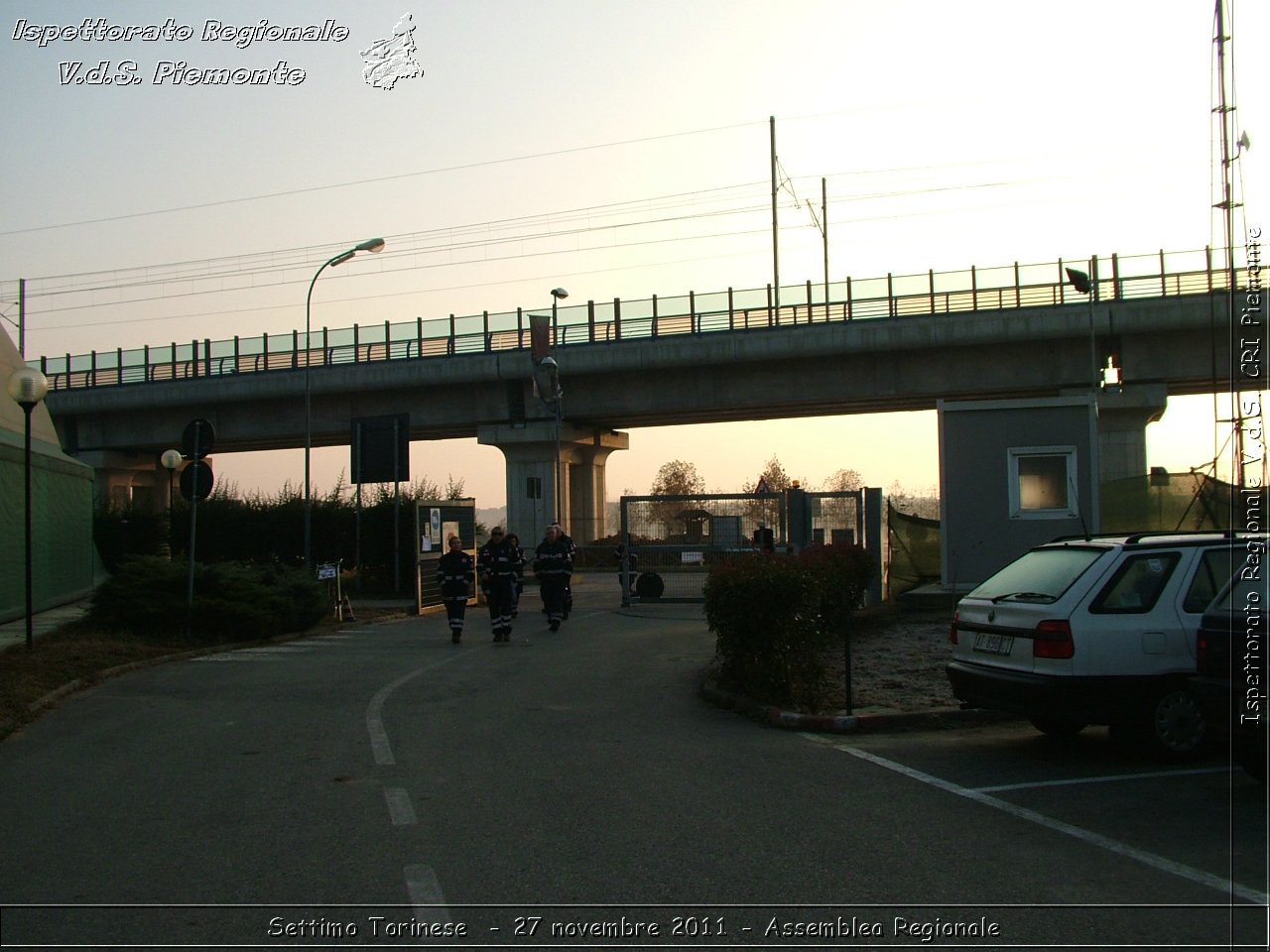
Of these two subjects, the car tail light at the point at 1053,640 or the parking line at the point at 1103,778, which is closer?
the parking line at the point at 1103,778

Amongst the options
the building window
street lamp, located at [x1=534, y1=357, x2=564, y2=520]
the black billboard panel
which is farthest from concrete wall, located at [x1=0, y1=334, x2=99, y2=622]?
the building window

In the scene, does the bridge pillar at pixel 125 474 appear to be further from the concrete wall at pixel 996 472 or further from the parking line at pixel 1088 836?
the parking line at pixel 1088 836

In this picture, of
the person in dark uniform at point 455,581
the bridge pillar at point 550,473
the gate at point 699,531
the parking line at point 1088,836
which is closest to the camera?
the parking line at point 1088,836

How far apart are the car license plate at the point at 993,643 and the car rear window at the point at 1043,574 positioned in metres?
0.32

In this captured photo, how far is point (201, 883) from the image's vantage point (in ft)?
18.3

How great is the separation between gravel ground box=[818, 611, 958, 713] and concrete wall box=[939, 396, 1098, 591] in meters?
1.35

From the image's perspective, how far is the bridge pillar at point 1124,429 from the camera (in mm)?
35219

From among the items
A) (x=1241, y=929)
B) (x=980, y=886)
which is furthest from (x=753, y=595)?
(x=1241, y=929)

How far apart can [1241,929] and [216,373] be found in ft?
148

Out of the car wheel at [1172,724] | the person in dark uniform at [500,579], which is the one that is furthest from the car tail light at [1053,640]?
the person in dark uniform at [500,579]

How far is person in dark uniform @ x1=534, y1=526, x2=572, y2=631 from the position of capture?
66.0ft

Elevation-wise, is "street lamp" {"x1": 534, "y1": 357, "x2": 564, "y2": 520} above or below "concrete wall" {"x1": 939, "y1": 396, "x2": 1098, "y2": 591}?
above

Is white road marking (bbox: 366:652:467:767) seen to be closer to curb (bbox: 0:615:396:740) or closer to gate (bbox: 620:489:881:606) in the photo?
curb (bbox: 0:615:396:740)

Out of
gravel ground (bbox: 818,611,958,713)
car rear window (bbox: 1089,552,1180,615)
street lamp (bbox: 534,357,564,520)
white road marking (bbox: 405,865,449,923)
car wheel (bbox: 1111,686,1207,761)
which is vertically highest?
street lamp (bbox: 534,357,564,520)
